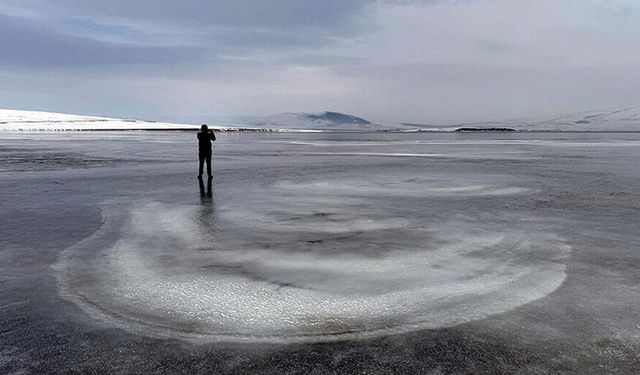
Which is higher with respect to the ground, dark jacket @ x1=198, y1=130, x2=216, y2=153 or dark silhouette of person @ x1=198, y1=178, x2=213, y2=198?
dark jacket @ x1=198, y1=130, x2=216, y2=153

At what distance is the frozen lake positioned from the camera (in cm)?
377

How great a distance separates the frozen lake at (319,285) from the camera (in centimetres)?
377

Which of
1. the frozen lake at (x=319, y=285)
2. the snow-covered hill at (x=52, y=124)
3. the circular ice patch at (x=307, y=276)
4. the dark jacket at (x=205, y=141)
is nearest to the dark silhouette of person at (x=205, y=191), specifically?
the frozen lake at (x=319, y=285)

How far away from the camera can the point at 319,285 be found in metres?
5.41

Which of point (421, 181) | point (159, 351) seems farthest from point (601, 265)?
point (421, 181)

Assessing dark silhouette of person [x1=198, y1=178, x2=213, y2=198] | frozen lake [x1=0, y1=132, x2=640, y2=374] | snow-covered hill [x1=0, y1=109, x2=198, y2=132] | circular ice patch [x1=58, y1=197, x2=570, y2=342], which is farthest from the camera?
snow-covered hill [x1=0, y1=109, x2=198, y2=132]

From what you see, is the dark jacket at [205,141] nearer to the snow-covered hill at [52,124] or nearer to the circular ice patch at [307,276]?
the circular ice patch at [307,276]

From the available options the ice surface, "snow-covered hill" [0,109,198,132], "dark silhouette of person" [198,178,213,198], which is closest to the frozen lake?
the ice surface

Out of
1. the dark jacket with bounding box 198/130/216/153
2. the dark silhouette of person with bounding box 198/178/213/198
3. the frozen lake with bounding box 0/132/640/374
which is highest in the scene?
the dark jacket with bounding box 198/130/216/153

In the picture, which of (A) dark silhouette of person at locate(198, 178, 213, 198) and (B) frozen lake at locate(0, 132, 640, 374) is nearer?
(B) frozen lake at locate(0, 132, 640, 374)

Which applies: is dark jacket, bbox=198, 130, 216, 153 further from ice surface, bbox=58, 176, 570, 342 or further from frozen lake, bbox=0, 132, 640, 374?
ice surface, bbox=58, 176, 570, 342

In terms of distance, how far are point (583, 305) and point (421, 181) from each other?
1103 centimetres

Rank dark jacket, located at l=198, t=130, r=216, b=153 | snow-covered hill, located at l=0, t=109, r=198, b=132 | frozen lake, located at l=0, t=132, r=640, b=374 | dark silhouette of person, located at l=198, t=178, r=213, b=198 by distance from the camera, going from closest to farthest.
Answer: frozen lake, located at l=0, t=132, r=640, b=374 → dark silhouette of person, located at l=198, t=178, r=213, b=198 → dark jacket, located at l=198, t=130, r=216, b=153 → snow-covered hill, located at l=0, t=109, r=198, b=132

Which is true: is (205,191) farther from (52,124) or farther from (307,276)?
(52,124)
